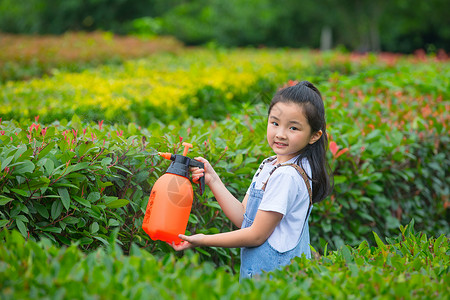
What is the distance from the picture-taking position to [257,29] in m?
25.3

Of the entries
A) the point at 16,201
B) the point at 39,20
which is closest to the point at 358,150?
the point at 16,201

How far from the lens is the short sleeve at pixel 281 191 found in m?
2.03

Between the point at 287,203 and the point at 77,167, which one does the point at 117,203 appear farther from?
the point at 287,203

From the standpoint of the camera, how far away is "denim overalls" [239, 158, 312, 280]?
214cm

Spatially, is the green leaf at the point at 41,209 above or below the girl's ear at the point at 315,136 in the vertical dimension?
below

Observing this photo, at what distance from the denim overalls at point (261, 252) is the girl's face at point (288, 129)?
0.10 meters

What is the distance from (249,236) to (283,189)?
25 cm

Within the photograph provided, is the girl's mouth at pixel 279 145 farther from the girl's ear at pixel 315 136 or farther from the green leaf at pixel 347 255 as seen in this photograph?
the green leaf at pixel 347 255

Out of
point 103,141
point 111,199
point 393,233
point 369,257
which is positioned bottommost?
point 393,233

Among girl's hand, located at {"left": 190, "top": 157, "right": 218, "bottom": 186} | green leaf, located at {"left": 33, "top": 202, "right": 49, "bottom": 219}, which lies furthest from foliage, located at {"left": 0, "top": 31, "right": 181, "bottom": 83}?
girl's hand, located at {"left": 190, "top": 157, "right": 218, "bottom": 186}

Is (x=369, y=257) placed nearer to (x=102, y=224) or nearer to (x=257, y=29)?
(x=102, y=224)

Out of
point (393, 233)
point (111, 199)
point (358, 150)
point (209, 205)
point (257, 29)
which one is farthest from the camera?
point (257, 29)

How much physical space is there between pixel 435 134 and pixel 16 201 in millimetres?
3324

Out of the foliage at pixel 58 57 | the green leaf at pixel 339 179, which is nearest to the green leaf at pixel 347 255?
the green leaf at pixel 339 179
